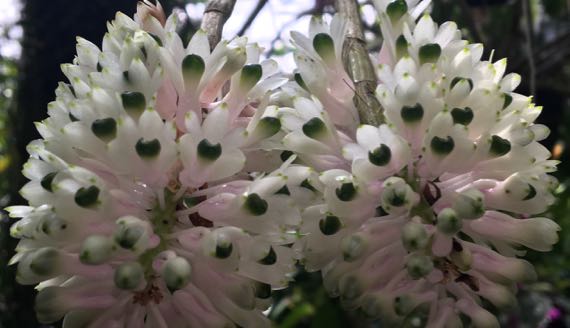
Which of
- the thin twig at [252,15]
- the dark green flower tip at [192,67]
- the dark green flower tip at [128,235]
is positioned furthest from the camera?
the thin twig at [252,15]

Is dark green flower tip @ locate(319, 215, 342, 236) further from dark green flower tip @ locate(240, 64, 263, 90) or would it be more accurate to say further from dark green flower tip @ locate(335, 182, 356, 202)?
dark green flower tip @ locate(240, 64, 263, 90)

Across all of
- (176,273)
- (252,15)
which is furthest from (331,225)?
(252,15)

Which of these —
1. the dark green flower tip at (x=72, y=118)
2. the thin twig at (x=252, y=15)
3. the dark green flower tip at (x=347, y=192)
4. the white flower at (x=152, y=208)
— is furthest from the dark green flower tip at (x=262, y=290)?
the thin twig at (x=252, y=15)

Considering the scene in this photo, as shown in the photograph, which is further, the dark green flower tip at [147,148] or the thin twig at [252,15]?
the thin twig at [252,15]

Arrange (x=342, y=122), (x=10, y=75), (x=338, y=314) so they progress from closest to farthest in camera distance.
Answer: (x=342, y=122)
(x=338, y=314)
(x=10, y=75)

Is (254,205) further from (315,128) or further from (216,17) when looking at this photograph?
(216,17)

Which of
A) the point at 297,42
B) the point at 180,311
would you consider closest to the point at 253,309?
the point at 180,311

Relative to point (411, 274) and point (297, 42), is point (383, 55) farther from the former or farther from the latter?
point (411, 274)

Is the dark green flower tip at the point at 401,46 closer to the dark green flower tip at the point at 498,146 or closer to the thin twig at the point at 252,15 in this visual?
the dark green flower tip at the point at 498,146
